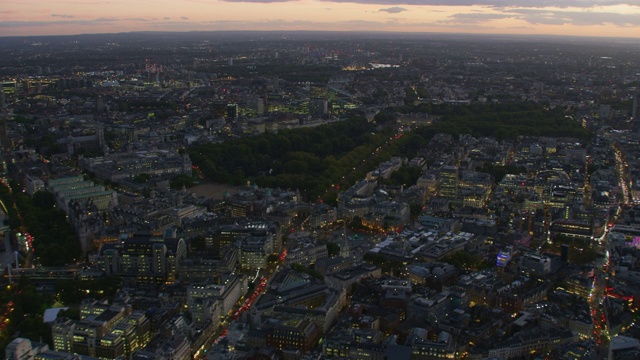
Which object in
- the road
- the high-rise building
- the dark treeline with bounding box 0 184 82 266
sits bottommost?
the road

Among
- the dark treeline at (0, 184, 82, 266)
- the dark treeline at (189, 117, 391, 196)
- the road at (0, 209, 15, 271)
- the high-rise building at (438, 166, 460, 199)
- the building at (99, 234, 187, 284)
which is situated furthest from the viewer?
the dark treeline at (189, 117, 391, 196)

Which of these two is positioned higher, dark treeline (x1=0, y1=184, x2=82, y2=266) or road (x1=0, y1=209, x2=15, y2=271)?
Answer: dark treeline (x1=0, y1=184, x2=82, y2=266)

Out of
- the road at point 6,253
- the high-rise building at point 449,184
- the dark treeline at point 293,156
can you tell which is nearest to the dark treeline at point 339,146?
the dark treeline at point 293,156

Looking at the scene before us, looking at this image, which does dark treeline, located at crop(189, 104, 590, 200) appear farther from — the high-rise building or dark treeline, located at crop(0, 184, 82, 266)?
dark treeline, located at crop(0, 184, 82, 266)

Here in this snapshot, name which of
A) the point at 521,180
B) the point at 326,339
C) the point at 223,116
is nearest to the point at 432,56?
the point at 223,116

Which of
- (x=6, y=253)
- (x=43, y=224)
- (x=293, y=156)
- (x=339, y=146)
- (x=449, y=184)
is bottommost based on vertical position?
(x=6, y=253)

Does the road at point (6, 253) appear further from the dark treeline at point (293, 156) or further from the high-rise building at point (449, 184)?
the high-rise building at point (449, 184)

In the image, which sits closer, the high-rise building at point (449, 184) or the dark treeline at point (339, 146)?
the high-rise building at point (449, 184)

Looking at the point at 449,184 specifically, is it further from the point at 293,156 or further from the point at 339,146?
the point at 339,146

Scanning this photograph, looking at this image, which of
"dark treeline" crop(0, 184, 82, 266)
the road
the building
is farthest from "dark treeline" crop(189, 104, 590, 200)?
the road

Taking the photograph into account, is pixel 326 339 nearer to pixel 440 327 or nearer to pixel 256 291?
pixel 440 327

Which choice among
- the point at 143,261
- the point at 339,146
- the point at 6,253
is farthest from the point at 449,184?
the point at 6,253

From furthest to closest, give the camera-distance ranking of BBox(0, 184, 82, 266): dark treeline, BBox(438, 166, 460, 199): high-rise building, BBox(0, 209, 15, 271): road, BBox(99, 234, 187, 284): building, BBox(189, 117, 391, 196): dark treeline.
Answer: BBox(189, 117, 391, 196): dark treeline < BBox(438, 166, 460, 199): high-rise building < BBox(0, 209, 15, 271): road < BBox(0, 184, 82, 266): dark treeline < BBox(99, 234, 187, 284): building

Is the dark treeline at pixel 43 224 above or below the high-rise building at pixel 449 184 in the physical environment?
below
